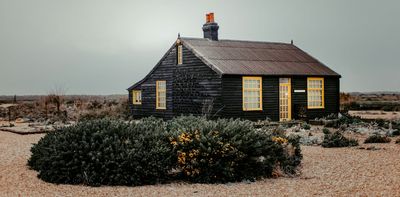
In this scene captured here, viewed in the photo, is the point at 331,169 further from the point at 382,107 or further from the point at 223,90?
the point at 382,107

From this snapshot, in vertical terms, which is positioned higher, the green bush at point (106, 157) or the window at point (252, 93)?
the window at point (252, 93)

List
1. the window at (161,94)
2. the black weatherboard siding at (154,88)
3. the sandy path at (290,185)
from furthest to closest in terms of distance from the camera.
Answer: the window at (161,94) < the black weatherboard siding at (154,88) < the sandy path at (290,185)

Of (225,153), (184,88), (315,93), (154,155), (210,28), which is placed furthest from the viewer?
(210,28)

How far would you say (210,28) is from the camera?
2889 centimetres

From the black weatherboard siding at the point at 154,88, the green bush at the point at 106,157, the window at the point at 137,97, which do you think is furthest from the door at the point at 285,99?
the green bush at the point at 106,157

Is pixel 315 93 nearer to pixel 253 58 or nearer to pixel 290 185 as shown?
pixel 253 58

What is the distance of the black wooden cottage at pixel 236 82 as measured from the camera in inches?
966

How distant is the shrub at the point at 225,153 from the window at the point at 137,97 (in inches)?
818

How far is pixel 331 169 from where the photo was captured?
11727 millimetres

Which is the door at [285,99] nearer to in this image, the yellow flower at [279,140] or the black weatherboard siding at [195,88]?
the black weatherboard siding at [195,88]

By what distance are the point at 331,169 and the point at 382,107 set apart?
39.9 m

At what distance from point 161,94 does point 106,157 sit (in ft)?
64.7

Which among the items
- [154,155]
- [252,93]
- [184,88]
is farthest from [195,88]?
[154,155]

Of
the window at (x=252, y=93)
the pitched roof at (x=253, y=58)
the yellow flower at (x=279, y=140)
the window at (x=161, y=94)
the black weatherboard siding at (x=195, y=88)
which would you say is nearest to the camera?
the yellow flower at (x=279, y=140)
